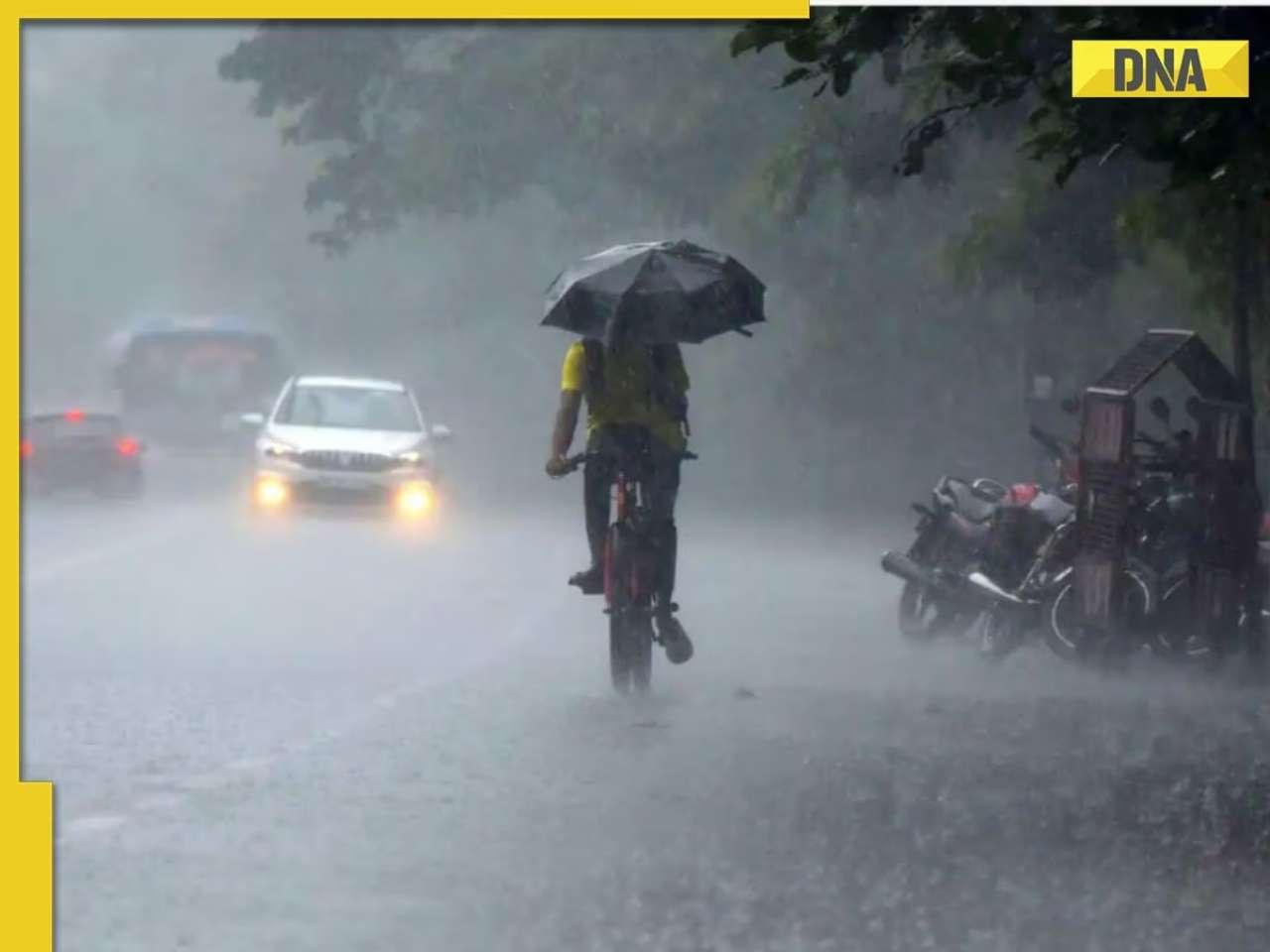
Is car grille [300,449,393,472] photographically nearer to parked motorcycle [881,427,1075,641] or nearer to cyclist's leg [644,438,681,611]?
parked motorcycle [881,427,1075,641]

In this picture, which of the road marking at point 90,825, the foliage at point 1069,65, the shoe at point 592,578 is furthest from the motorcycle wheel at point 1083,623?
the road marking at point 90,825

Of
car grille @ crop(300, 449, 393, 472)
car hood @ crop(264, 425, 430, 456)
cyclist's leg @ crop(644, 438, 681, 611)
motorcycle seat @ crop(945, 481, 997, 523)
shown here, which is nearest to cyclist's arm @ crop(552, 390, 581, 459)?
cyclist's leg @ crop(644, 438, 681, 611)

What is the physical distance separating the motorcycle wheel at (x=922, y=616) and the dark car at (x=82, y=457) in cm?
1850

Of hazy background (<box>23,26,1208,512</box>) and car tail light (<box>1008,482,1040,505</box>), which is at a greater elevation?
hazy background (<box>23,26,1208,512</box>)

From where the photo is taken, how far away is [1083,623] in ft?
49.0

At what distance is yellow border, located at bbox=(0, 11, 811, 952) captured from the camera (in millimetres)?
7367

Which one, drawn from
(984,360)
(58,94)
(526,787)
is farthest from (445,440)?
(58,94)

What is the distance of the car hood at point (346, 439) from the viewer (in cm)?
2769

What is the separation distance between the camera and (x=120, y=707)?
12195mm

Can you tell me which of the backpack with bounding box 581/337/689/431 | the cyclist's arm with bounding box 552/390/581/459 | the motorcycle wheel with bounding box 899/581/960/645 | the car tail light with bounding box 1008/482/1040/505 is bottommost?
the motorcycle wheel with bounding box 899/581/960/645

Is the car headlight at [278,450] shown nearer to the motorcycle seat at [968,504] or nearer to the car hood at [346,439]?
the car hood at [346,439]

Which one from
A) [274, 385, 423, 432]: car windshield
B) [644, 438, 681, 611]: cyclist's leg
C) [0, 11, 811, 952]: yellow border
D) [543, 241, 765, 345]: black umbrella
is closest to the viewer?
[0, 11, 811, 952]: yellow border

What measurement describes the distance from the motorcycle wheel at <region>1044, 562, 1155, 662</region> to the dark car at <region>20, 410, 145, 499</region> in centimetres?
2035

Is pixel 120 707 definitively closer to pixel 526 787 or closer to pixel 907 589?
pixel 526 787
